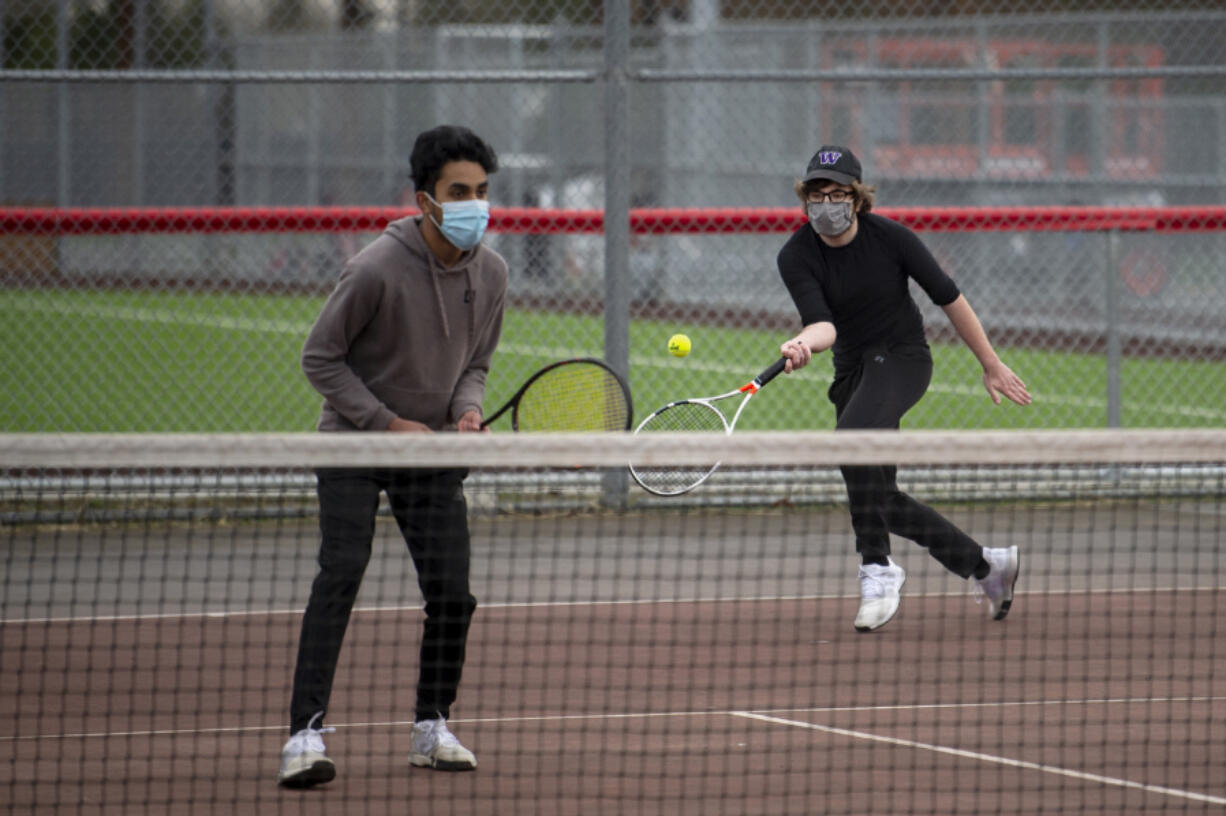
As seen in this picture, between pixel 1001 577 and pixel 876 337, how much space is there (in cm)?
99

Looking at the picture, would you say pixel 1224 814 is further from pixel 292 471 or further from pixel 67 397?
pixel 67 397

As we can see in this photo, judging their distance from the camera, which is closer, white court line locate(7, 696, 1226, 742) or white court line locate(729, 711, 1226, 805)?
white court line locate(729, 711, 1226, 805)

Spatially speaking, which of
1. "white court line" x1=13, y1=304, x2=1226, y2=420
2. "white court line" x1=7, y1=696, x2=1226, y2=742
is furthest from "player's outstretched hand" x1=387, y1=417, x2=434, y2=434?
"white court line" x1=13, y1=304, x2=1226, y2=420

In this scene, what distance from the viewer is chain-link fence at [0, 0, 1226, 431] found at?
13.1 metres

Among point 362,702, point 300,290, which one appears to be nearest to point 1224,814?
point 362,702

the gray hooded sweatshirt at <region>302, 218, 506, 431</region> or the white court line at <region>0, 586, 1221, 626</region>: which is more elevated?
the gray hooded sweatshirt at <region>302, 218, 506, 431</region>

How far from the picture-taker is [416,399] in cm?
476

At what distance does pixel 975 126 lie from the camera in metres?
22.0

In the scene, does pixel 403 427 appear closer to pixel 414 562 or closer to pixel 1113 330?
pixel 414 562

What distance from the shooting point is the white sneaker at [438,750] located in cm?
480

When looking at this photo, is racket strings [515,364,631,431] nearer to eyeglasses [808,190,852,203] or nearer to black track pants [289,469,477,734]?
black track pants [289,469,477,734]

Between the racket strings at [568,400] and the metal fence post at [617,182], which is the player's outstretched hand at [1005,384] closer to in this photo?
the racket strings at [568,400]

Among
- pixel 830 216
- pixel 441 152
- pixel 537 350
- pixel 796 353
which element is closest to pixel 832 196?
pixel 830 216

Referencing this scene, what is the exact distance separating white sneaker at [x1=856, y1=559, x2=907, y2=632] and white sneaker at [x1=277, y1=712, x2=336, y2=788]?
254 cm
